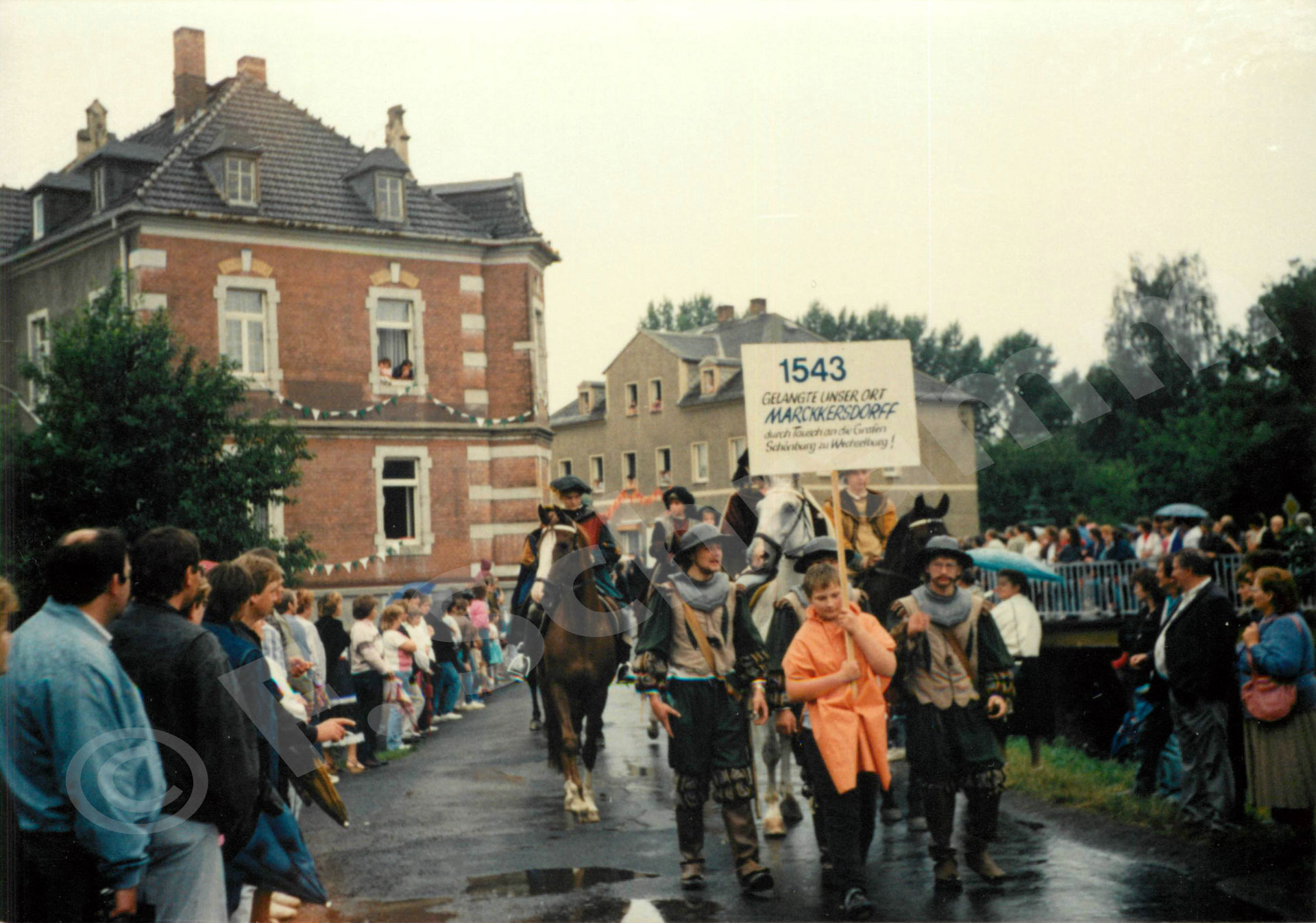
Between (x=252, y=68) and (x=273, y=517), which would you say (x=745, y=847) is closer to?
(x=273, y=517)

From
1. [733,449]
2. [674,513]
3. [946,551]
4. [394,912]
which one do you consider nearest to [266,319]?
[674,513]

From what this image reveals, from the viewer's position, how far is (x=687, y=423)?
9.96 meters

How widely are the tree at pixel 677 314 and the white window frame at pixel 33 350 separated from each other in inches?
175

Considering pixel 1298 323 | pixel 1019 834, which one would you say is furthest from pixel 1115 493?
pixel 1019 834

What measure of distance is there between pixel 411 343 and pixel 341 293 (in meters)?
0.61

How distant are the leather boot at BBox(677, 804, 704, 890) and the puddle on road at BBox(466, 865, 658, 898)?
0.33 m

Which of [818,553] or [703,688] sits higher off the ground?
[818,553]

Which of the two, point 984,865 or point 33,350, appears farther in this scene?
point 33,350

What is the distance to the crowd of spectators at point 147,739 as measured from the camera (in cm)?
414

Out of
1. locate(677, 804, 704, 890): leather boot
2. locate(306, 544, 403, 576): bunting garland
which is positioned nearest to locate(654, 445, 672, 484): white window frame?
locate(306, 544, 403, 576): bunting garland

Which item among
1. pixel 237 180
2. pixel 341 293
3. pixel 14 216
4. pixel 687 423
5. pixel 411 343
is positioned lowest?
pixel 687 423

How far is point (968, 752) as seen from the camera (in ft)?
22.2

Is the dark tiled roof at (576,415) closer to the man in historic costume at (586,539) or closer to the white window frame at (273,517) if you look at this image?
the man in historic costume at (586,539)

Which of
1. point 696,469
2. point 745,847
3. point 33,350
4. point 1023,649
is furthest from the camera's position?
point 1023,649
